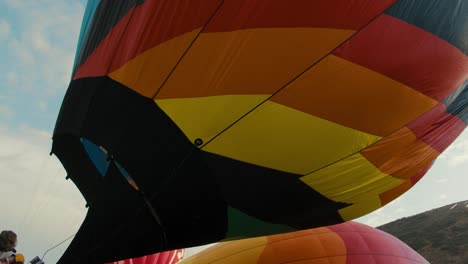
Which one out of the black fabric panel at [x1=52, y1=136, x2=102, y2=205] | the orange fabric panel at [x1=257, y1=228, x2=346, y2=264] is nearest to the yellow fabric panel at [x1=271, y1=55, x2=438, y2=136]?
the black fabric panel at [x1=52, y1=136, x2=102, y2=205]

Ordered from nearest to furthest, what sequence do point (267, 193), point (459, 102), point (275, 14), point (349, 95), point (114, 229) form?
point (275, 14) < point (349, 95) < point (114, 229) < point (267, 193) < point (459, 102)

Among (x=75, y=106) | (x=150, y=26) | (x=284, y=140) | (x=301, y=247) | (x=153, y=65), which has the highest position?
(x=75, y=106)

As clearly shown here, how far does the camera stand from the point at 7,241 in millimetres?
4414

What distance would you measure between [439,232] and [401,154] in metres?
40.2

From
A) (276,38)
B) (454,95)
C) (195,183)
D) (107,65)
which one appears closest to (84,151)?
(107,65)

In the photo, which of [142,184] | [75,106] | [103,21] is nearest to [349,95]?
[142,184]

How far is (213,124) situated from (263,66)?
0.71m

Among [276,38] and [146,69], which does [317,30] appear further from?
[146,69]

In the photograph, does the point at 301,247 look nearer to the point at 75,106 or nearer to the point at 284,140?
the point at 284,140

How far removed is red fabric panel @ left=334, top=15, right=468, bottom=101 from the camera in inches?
155

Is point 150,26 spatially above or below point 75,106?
below

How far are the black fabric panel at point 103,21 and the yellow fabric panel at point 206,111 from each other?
105 centimetres

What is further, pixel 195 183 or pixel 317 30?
pixel 195 183

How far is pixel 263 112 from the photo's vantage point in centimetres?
394
